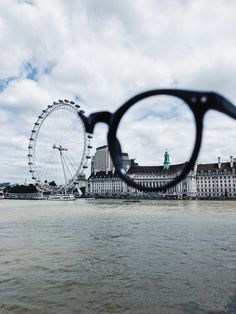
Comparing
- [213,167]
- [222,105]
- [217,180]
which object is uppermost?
[213,167]

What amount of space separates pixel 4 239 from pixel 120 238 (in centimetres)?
646

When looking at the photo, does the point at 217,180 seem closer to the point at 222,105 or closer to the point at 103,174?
the point at 103,174

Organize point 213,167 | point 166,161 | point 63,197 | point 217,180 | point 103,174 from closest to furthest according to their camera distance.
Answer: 1. point 63,197
2. point 217,180
3. point 213,167
4. point 166,161
5. point 103,174

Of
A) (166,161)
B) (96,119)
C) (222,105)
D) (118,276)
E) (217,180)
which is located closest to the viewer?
(222,105)

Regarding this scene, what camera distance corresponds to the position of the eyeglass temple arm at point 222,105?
2.14 m

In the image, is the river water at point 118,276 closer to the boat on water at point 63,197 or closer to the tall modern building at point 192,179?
the boat on water at point 63,197

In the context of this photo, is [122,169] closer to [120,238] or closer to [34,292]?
[34,292]

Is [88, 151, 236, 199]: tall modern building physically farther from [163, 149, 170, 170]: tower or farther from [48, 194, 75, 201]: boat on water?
[48, 194, 75, 201]: boat on water

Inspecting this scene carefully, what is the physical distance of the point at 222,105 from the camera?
2139 mm

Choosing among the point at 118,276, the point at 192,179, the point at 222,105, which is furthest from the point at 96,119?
the point at 192,179

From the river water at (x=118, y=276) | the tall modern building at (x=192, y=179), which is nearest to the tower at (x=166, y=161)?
the tall modern building at (x=192, y=179)

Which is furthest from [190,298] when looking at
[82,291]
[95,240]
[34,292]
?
[95,240]

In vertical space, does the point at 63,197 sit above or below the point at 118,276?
below

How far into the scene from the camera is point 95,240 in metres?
18.0
